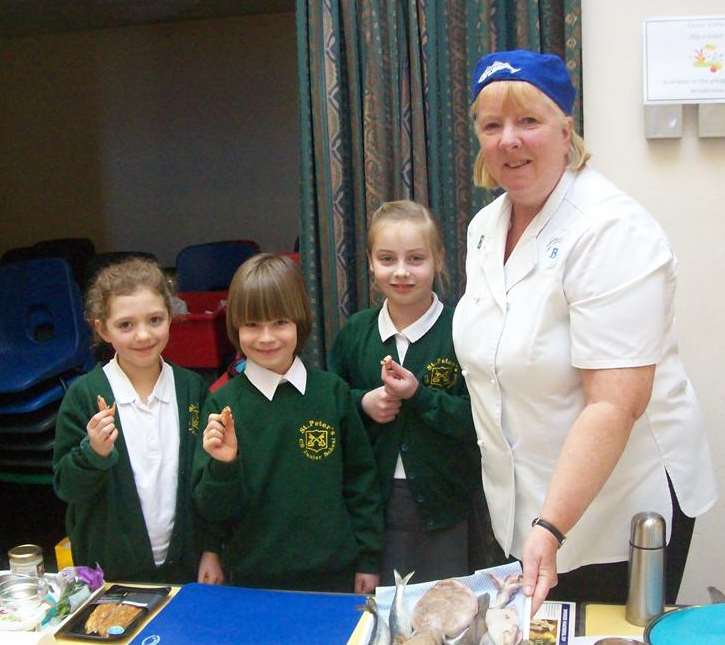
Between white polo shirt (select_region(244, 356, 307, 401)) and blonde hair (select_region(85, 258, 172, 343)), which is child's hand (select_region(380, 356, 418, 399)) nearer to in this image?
white polo shirt (select_region(244, 356, 307, 401))

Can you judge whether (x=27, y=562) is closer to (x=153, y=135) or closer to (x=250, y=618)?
(x=250, y=618)

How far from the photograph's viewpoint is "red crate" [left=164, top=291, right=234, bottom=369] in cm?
305

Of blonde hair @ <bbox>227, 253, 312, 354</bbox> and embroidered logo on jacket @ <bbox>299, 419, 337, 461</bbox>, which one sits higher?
blonde hair @ <bbox>227, 253, 312, 354</bbox>

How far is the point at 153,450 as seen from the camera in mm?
1613

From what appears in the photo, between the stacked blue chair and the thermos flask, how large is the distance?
227 cm

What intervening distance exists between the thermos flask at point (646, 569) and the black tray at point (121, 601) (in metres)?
0.76

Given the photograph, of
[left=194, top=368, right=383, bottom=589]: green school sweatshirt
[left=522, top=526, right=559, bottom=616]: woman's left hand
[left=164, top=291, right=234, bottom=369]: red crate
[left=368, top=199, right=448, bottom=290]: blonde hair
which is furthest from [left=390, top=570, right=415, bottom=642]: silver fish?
[left=164, top=291, right=234, bottom=369]: red crate

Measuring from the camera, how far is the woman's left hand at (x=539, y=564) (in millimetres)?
1102

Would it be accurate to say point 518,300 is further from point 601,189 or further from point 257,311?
point 257,311

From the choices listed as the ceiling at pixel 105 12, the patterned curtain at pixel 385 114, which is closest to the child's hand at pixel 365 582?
the patterned curtain at pixel 385 114

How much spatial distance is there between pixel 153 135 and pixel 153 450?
4508 mm

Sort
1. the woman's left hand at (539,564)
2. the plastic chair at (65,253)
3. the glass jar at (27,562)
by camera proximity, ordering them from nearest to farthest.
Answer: the woman's left hand at (539,564), the glass jar at (27,562), the plastic chair at (65,253)

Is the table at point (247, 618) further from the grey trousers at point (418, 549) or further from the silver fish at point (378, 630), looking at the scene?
the grey trousers at point (418, 549)

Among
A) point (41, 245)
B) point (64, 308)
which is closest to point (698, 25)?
point (64, 308)
